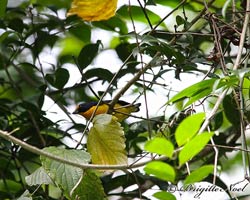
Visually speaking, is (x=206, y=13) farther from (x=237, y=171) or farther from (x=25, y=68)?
(x=237, y=171)

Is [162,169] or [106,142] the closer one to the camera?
[162,169]

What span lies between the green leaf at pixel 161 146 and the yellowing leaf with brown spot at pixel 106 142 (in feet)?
2.02

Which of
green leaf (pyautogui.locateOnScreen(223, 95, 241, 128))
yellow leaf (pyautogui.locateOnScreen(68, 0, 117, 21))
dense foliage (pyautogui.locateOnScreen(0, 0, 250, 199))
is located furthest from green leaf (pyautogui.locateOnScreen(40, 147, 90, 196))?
green leaf (pyautogui.locateOnScreen(223, 95, 241, 128))

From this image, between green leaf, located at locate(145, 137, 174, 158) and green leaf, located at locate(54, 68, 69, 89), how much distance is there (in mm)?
1174

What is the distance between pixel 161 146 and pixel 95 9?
3.08 ft

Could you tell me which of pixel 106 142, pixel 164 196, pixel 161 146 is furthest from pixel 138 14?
pixel 161 146

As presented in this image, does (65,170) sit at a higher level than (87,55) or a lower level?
lower

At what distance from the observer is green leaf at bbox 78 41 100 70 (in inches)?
82.4

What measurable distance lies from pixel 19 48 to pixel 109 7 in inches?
20.4

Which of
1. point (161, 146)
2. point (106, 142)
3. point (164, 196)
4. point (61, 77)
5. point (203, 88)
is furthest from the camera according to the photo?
point (61, 77)

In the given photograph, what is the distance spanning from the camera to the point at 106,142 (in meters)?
1.54

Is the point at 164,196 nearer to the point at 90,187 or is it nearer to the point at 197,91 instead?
the point at 197,91

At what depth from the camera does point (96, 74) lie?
2.11 meters

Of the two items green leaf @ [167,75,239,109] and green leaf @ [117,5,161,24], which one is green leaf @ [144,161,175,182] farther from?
green leaf @ [117,5,161,24]
